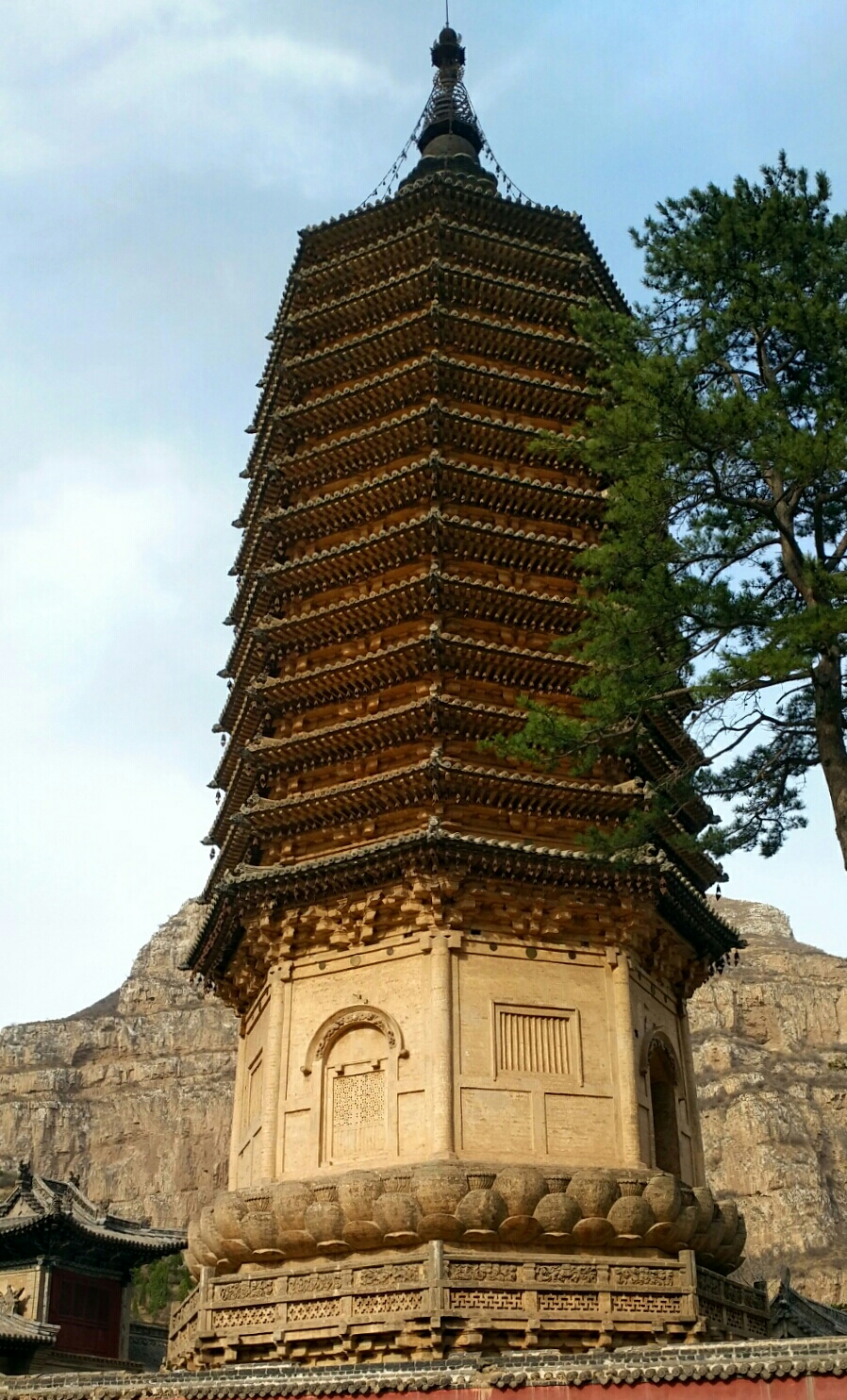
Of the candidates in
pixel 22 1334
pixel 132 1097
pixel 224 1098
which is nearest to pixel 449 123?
pixel 22 1334

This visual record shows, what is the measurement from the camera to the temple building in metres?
29.3

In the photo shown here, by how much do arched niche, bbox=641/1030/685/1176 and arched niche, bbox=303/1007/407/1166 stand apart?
308 centimetres

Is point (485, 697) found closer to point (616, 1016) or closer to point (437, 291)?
point (616, 1016)

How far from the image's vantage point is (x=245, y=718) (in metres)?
18.1

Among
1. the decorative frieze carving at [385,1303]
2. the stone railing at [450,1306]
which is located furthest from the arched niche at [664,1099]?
the decorative frieze carving at [385,1303]

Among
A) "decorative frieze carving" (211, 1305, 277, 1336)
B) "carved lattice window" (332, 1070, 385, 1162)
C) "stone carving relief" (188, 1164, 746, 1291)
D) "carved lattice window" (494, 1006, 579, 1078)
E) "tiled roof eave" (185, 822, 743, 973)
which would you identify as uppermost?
"tiled roof eave" (185, 822, 743, 973)

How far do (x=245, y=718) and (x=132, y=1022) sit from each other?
8255cm

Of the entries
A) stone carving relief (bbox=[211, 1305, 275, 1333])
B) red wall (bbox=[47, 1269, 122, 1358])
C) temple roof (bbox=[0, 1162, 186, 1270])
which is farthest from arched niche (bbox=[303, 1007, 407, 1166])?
Result: red wall (bbox=[47, 1269, 122, 1358])

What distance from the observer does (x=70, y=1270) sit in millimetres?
30422

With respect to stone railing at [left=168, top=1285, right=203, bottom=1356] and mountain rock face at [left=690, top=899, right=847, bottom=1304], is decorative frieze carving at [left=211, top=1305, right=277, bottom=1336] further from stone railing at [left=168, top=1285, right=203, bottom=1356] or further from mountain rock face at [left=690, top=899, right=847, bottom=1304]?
mountain rock face at [left=690, top=899, right=847, bottom=1304]

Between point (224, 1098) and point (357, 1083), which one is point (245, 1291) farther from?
point (224, 1098)

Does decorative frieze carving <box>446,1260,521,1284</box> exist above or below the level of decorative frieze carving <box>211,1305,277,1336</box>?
above

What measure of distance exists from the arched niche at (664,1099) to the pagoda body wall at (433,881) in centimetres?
4

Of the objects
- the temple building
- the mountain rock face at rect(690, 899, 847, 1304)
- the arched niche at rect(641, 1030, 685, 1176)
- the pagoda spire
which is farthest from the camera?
the mountain rock face at rect(690, 899, 847, 1304)
